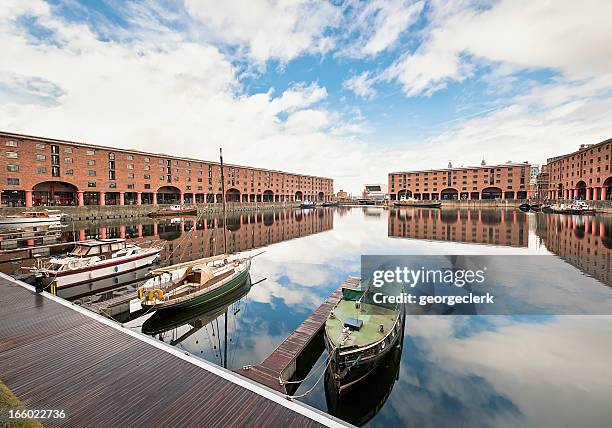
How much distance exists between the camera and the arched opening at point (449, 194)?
130m

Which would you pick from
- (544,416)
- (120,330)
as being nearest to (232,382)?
(120,330)

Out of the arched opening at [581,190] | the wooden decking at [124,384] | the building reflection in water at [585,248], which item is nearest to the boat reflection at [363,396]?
the wooden decking at [124,384]

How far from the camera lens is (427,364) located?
447 inches

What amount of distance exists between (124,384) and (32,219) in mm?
66443

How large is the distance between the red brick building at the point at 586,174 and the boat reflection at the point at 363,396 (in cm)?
9661

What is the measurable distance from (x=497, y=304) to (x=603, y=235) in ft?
123

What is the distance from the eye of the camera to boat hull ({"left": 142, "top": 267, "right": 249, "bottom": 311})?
574 inches

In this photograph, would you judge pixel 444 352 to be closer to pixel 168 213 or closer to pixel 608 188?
pixel 168 213

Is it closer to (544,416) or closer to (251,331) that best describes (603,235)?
(544,416)

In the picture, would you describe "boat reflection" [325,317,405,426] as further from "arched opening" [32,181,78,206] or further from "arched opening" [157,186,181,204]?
"arched opening" [157,186,181,204]

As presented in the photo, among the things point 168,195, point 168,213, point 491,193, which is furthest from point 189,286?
point 491,193

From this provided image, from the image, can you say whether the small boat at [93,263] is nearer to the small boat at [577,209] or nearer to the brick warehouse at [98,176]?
the brick warehouse at [98,176]

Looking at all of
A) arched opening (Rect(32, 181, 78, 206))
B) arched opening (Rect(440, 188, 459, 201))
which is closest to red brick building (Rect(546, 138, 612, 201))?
arched opening (Rect(440, 188, 459, 201))

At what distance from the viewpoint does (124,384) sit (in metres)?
7.25
